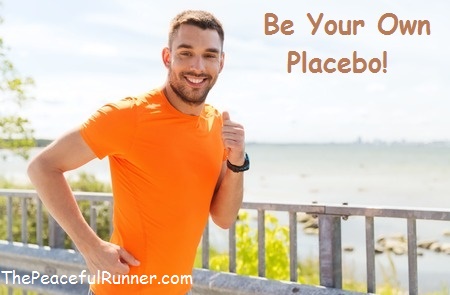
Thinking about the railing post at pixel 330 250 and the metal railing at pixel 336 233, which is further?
the railing post at pixel 330 250

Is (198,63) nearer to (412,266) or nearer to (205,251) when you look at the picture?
(412,266)

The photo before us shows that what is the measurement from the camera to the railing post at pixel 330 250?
158 inches

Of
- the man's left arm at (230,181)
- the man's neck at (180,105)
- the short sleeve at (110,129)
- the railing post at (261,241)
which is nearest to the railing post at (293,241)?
the railing post at (261,241)

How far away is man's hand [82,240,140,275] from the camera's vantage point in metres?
2.60

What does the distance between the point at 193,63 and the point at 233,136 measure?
12.5 inches

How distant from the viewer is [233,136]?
2584 mm

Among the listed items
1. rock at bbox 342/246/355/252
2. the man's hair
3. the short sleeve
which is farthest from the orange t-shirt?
rock at bbox 342/246/355/252

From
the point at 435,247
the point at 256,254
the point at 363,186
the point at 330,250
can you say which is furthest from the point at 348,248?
the point at 363,186

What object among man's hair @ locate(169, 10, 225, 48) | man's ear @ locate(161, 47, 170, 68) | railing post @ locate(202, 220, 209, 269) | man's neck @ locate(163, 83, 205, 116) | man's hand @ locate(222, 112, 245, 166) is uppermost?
man's hair @ locate(169, 10, 225, 48)

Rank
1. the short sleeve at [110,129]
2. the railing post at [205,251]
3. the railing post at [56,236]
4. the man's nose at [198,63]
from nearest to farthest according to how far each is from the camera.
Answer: the short sleeve at [110,129] < the man's nose at [198,63] < the railing post at [205,251] < the railing post at [56,236]

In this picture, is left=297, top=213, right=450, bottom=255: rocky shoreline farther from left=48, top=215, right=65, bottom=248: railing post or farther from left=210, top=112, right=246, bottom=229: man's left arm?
left=210, top=112, right=246, bottom=229: man's left arm

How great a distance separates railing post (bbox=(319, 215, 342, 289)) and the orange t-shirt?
147cm

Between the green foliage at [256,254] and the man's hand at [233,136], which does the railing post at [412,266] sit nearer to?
the man's hand at [233,136]

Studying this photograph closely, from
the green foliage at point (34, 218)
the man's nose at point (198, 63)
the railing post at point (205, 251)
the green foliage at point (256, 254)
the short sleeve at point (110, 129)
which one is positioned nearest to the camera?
the short sleeve at point (110, 129)
